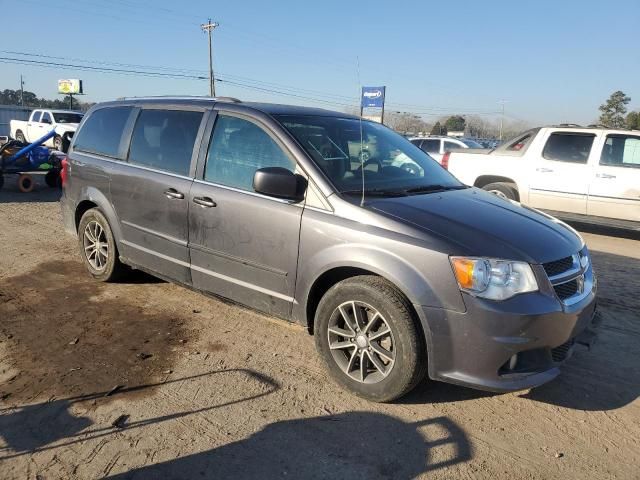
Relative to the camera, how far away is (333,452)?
109 inches

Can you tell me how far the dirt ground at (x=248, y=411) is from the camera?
267cm

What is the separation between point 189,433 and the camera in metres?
2.90

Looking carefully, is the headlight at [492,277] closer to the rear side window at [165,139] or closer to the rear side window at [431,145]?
the rear side window at [165,139]

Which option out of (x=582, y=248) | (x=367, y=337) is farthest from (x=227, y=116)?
(x=582, y=248)

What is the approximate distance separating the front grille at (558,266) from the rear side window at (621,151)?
20.3ft

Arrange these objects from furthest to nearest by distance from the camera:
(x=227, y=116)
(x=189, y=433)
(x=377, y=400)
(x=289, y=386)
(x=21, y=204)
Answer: (x=21, y=204)
(x=227, y=116)
(x=289, y=386)
(x=377, y=400)
(x=189, y=433)

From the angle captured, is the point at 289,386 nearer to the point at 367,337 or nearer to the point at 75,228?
the point at 367,337

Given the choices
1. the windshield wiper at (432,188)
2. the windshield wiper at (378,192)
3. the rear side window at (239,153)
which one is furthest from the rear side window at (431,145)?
the windshield wiper at (378,192)

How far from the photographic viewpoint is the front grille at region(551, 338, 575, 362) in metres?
3.08

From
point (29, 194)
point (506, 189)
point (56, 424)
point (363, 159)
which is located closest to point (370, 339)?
point (363, 159)

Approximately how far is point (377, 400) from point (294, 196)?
56.6 inches

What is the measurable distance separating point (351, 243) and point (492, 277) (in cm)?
87

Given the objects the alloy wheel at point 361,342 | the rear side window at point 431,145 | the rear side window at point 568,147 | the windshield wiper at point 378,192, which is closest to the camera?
the alloy wheel at point 361,342

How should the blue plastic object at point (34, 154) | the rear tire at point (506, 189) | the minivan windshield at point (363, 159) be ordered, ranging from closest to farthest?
the minivan windshield at point (363, 159) → the rear tire at point (506, 189) → the blue plastic object at point (34, 154)
